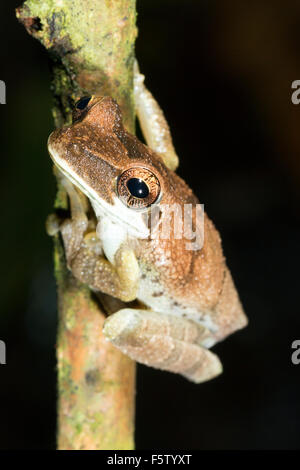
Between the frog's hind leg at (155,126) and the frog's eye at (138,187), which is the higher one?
the frog's hind leg at (155,126)

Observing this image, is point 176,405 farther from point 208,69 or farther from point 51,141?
point 51,141

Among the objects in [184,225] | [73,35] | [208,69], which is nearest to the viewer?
[73,35]

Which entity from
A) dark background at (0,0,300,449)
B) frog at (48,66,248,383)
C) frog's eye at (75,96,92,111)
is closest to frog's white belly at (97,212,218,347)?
frog at (48,66,248,383)

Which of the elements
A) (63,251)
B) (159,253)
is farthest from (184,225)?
(63,251)

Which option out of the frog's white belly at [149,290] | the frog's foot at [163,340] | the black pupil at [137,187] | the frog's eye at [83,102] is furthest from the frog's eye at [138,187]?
the frog's foot at [163,340]

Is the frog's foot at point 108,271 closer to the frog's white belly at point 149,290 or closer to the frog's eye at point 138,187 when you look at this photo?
the frog's white belly at point 149,290

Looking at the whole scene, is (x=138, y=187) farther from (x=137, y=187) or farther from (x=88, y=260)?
(x=88, y=260)
